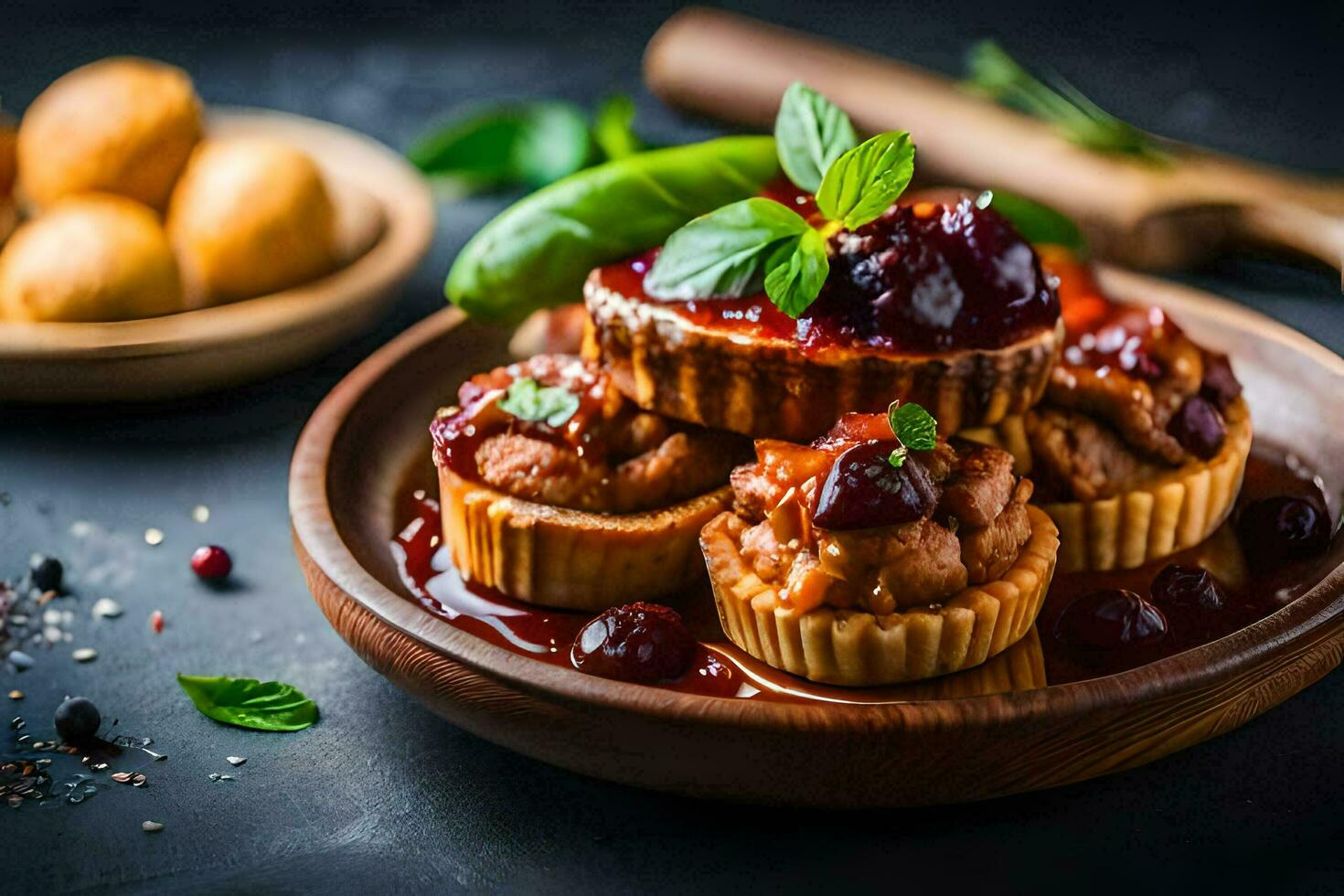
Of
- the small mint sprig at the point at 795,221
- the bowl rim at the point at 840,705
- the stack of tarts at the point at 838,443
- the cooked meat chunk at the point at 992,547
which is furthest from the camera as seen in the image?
the small mint sprig at the point at 795,221

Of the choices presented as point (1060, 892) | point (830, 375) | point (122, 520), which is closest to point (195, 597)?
point (122, 520)

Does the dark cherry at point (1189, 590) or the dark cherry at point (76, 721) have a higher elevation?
the dark cherry at point (1189, 590)

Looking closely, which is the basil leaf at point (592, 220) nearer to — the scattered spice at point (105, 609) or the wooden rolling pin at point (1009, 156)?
the scattered spice at point (105, 609)

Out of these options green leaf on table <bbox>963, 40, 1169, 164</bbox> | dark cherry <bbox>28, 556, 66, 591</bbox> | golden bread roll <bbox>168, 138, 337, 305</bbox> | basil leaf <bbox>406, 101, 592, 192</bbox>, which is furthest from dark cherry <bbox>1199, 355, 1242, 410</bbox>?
basil leaf <bbox>406, 101, 592, 192</bbox>

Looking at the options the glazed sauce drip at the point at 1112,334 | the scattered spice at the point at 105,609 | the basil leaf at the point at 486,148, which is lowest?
the scattered spice at the point at 105,609

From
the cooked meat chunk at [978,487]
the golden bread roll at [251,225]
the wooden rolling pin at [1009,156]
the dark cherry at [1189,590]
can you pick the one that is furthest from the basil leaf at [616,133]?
the dark cherry at [1189,590]

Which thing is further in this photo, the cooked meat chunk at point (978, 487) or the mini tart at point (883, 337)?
the mini tart at point (883, 337)

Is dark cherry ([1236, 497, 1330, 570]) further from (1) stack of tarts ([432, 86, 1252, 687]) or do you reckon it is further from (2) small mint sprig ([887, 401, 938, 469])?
(2) small mint sprig ([887, 401, 938, 469])

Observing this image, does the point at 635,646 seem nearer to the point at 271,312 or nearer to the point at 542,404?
the point at 542,404
